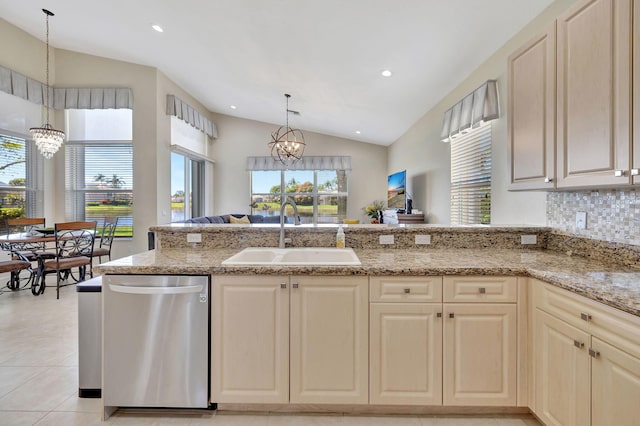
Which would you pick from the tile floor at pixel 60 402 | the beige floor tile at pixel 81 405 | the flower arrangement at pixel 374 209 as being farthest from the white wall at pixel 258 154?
the beige floor tile at pixel 81 405

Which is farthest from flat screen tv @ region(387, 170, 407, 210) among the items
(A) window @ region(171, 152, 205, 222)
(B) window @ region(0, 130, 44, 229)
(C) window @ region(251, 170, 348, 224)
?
(B) window @ region(0, 130, 44, 229)

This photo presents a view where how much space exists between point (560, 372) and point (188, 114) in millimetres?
6540

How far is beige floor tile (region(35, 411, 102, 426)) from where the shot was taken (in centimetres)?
172

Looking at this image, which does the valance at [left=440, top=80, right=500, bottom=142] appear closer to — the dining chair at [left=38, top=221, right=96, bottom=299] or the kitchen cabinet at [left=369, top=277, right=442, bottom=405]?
the kitchen cabinet at [left=369, top=277, right=442, bottom=405]

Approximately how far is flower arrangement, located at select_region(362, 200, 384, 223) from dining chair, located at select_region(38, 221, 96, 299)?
5193mm

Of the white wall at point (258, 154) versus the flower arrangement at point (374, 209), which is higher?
the white wall at point (258, 154)

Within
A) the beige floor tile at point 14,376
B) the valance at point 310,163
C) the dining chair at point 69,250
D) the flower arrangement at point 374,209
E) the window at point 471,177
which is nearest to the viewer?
the beige floor tile at point 14,376

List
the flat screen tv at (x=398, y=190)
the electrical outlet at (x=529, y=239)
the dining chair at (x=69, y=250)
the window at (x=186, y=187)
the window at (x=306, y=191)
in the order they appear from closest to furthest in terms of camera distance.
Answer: the electrical outlet at (x=529, y=239) < the dining chair at (x=69, y=250) < the flat screen tv at (x=398, y=190) < the window at (x=186, y=187) < the window at (x=306, y=191)

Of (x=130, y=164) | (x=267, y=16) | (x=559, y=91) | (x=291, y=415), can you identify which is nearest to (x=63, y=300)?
(x=130, y=164)

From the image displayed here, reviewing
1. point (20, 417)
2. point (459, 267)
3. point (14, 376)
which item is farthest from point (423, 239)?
point (14, 376)

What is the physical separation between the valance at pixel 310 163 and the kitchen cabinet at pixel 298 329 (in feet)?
21.4

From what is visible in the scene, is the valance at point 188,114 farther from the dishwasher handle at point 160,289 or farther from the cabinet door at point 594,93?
the cabinet door at point 594,93

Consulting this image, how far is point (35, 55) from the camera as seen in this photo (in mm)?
4898

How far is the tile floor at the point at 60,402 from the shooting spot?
1.71 metres
